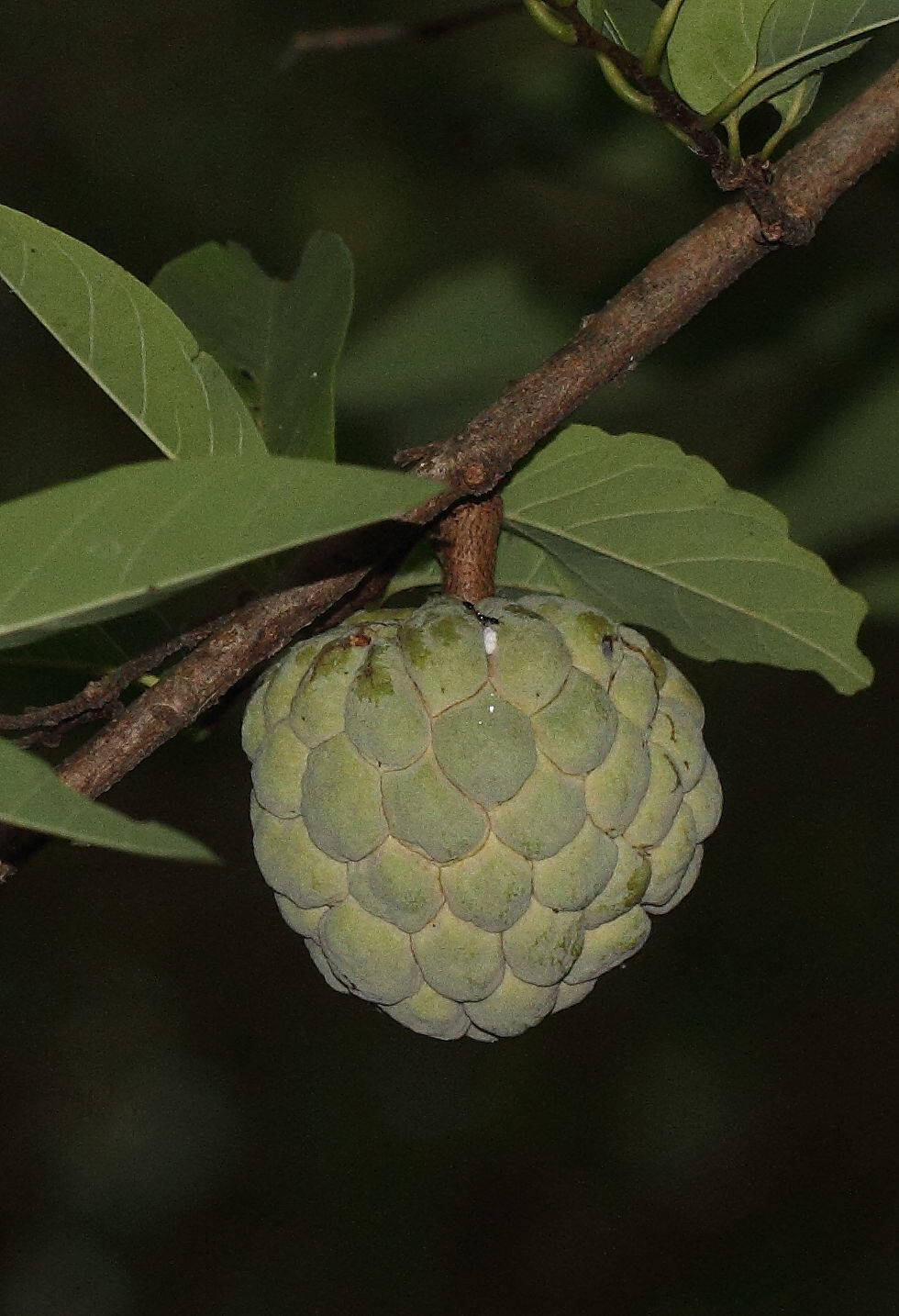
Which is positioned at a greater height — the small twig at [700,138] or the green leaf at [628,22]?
the green leaf at [628,22]

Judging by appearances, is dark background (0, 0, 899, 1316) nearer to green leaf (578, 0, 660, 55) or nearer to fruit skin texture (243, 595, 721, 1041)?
green leaf (578, 0, 660, 55)

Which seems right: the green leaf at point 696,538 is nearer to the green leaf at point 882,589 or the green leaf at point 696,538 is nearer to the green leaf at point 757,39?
the green leaf at point 757,39

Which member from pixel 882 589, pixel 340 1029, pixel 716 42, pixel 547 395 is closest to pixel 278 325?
pixel 547 395

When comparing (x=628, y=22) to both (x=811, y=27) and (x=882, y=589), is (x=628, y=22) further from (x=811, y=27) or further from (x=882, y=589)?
(x=882, y=589)

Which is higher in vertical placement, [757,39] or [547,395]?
[757,39]

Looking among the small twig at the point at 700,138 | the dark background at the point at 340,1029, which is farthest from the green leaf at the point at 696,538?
the dark background at the point at 340,1029

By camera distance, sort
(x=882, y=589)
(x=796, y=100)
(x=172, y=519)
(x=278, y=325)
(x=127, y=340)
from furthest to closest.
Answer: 1. (x=882, y=589)
2. (x=278, y=325)
3. (x=796, y=100)
4. (x=127, y=340)
5. (x=172, y=519)
